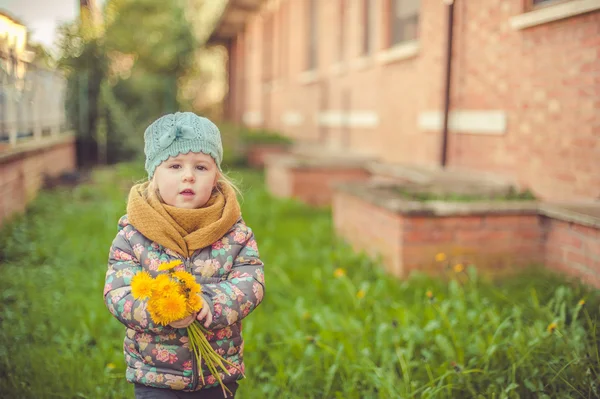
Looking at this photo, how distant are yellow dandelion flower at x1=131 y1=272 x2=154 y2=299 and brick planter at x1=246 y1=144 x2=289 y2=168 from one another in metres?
10.7

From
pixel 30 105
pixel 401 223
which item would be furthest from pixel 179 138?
pixel 30 105

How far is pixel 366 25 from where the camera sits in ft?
30.9

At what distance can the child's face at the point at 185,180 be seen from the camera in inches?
81.5

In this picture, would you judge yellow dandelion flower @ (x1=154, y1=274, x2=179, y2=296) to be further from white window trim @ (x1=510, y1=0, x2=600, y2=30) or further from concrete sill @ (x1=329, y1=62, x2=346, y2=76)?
concrete sill @ (x1=329, y1=62, x2=346, y2=76)

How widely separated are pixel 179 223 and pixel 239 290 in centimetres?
30

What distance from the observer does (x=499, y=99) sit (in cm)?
550

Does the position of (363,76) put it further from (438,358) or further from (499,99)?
(438,358)

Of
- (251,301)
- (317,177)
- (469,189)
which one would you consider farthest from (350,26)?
(251,301)

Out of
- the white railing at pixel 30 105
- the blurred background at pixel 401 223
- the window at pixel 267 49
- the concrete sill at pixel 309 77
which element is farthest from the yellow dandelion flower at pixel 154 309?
the window at pixel 267 49

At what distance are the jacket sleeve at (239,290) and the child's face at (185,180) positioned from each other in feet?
0.65

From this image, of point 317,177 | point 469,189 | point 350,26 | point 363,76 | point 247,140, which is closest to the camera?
point 469,189

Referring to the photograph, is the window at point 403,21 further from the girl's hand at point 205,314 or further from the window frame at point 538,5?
the girl's hand at point 205,314

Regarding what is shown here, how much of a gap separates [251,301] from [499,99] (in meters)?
4.11

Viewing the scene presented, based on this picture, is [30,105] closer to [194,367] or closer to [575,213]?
[575,213]
